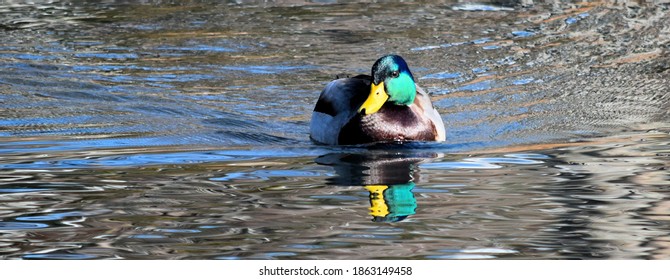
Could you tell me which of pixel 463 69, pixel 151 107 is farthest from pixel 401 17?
pixel 151 107

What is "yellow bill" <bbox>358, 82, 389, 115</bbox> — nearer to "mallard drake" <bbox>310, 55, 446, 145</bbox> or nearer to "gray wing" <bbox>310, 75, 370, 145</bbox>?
"mallard drake" <bbox>310, 55, 446, 145</bbox>

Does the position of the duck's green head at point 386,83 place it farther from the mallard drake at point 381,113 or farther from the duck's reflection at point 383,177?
the duck's reflection at point 383,177

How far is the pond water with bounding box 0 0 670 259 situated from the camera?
5977mm

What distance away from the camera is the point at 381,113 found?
919 cm

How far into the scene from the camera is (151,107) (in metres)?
10.8

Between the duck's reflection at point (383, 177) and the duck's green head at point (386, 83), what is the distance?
38cm

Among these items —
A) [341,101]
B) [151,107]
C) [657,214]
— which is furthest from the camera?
[151,107]

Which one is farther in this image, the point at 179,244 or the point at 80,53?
the point at 80,53

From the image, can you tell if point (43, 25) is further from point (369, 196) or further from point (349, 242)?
point (349, 242)

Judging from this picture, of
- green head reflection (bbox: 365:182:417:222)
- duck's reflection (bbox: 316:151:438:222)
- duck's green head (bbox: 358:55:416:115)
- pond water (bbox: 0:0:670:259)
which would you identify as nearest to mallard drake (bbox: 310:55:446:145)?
duck's green head (bbox: 358:55:416:115)

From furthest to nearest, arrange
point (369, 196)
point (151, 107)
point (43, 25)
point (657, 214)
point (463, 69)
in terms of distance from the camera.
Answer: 1. point (43, 25)
2. point (463, 69)
3. point (151, 107)
4. point (369, 196)
5. point (657, 214)

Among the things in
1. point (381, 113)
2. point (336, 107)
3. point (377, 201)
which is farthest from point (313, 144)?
point (377, 201)

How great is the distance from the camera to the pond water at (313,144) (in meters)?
5.98
